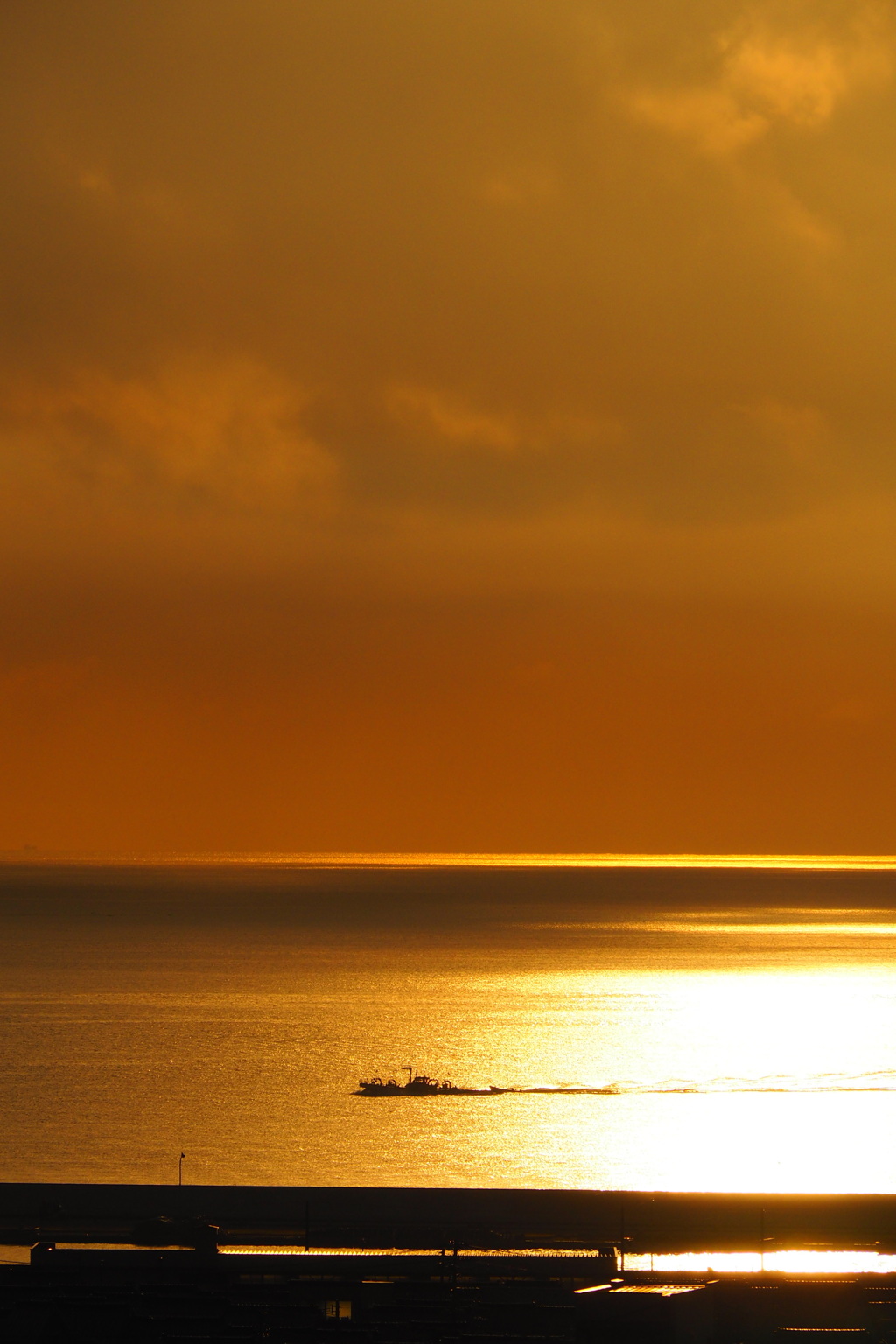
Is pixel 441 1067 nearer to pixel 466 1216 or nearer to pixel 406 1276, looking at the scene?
pixel 466 1216

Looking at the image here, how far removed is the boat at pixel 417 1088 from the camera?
68.9 metres

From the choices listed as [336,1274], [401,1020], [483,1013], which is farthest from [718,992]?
[336,1274]

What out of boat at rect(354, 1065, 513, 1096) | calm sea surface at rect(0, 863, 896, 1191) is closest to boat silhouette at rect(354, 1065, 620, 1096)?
boat at rect(354, 1065, 513, 1096)

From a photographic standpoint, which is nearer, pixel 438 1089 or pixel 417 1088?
pixel 417 1088

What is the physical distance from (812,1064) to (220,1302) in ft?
226

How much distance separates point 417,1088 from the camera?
226 feet

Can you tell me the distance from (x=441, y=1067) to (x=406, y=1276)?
179ft

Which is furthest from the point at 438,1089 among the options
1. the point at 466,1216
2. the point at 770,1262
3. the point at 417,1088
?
the point at 770,1262

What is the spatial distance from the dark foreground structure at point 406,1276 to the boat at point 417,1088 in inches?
1242

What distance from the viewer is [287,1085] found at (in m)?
72.6

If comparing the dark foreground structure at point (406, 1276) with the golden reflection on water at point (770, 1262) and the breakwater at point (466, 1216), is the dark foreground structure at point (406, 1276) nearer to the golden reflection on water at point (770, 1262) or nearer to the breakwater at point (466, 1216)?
the breakwater at point (466, 1216)

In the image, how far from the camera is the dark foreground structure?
2348 centimetres

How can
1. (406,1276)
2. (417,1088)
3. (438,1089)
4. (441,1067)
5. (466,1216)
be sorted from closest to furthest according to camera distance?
1. (406,1276)
2. (466,1216)
3. (417,1088)
4. (438,1089)
5. (441,1067)

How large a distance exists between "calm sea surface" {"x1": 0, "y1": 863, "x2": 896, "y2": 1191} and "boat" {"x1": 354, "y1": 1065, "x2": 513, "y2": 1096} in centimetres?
91
